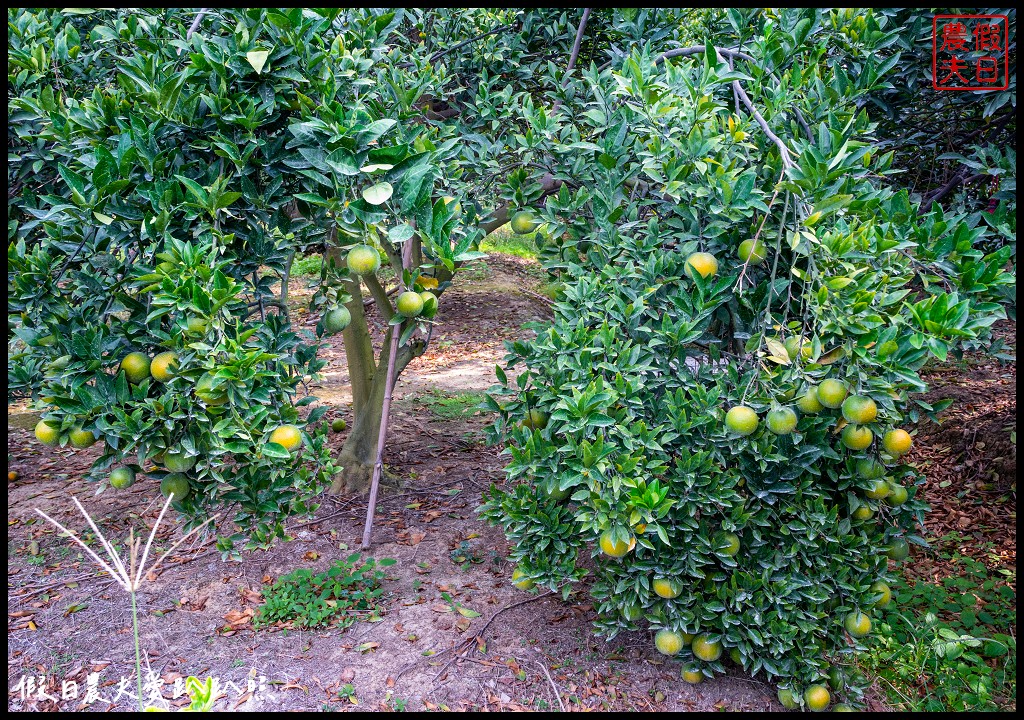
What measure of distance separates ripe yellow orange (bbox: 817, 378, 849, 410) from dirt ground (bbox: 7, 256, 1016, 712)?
4.28ft

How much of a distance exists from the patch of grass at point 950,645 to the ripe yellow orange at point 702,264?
153cm

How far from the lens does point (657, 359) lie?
Result: 2318mm

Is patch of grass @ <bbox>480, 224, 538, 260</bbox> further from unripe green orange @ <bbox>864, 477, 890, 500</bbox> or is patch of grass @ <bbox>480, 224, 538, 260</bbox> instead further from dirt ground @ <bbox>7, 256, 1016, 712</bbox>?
unripe green orange @ <bbox>864, 477, 890, 500</bbox>

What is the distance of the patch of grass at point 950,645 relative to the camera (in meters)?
2.80

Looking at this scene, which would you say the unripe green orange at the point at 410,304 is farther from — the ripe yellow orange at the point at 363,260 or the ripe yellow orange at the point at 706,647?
the ripe yellow orange at the point at 706,647

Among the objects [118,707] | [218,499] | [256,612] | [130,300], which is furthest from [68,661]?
[130,300]

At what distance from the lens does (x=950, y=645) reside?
2.95 metres

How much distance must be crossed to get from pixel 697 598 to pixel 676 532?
0.26m

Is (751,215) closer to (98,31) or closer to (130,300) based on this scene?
(130,300)

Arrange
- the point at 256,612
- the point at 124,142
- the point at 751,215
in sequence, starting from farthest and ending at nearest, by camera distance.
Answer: the point at 256,612, the point at 751,215, the point at 124,142

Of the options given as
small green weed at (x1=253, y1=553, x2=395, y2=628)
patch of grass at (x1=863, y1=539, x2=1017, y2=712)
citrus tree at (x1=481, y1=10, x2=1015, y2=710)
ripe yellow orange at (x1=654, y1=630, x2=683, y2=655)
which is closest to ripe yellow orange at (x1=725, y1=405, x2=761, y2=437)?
citrus tree at (x1=481, y1=10, x2=1015, y2=710)

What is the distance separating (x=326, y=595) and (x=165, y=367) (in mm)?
1689

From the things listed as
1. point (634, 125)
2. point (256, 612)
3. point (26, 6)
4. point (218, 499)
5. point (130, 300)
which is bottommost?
point (256, 612)

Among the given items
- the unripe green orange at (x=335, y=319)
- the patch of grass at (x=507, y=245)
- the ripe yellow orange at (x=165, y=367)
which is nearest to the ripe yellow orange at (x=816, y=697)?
the unripe green orange at (x=335, y=319)
